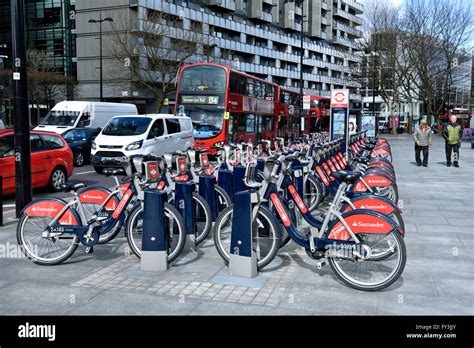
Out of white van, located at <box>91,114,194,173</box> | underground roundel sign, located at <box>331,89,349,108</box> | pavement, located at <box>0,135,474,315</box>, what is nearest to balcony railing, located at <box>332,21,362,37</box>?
white van, located at <box>91,114,194,173</box>

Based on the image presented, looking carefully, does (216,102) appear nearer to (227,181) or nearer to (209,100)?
(209,100)

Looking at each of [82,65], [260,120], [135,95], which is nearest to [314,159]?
[260,120]

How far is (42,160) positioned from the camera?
36.3 ft

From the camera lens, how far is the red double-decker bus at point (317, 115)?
40812mm

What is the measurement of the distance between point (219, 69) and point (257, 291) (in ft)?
51.4

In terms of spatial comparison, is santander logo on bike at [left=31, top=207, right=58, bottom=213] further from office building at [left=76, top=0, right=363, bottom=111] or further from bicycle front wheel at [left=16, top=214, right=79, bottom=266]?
office building at [left=76, top=0, right=363, bottom=111]

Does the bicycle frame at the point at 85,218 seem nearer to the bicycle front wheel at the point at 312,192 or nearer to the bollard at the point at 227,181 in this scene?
the bollard at the point at 227,181

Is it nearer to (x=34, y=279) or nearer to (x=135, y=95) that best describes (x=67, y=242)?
(x=34, y=279)

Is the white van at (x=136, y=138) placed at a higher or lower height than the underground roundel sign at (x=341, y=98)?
lower

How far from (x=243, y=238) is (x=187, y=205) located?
1.40m

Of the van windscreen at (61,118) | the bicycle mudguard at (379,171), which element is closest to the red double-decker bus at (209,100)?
the van windscreen at (61,118)

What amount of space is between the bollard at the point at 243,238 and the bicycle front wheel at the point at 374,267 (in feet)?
2.61

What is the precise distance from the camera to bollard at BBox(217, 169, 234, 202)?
785 cm

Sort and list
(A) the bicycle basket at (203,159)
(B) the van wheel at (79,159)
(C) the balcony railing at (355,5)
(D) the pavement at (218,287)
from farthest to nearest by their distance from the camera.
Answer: (C) the balcony railing at (355,5)
(B) the van wheel at (79,159)
(A) the bicycle basket at (203,159)
(D) the pavement at (218,287)
